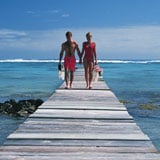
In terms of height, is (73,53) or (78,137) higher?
(73,53)

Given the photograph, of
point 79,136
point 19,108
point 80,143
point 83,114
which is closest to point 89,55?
point 83,114

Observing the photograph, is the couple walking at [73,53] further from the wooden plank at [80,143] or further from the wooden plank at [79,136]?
the wooden plank at [80,143]

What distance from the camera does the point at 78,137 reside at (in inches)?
254

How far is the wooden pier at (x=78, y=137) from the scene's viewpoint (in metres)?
5.43

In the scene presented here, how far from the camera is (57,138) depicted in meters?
6.36

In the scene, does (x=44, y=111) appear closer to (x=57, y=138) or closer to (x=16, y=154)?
(x=57, y=138)

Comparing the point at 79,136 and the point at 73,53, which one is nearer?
the point at 79,136

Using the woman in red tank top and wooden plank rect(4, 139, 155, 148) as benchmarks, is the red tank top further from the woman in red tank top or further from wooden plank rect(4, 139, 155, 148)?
wooden plank rect(4, 139, 155, 148)

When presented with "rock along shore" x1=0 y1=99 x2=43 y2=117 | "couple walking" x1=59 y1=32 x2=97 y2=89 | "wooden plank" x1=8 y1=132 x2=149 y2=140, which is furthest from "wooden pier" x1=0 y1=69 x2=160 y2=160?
"rock along shore" x1=0 y1=99 x2=43 y2=117

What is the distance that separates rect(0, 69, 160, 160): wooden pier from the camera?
543cm

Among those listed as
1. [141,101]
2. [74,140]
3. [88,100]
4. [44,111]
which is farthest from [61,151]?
[141,101]

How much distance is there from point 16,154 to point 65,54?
8.07m

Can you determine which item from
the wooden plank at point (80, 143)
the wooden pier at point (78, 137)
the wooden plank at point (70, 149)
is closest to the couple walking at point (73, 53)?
the wooden pier at point (78, 137)

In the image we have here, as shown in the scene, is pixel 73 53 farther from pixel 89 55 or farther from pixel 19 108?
pixel 19 108
